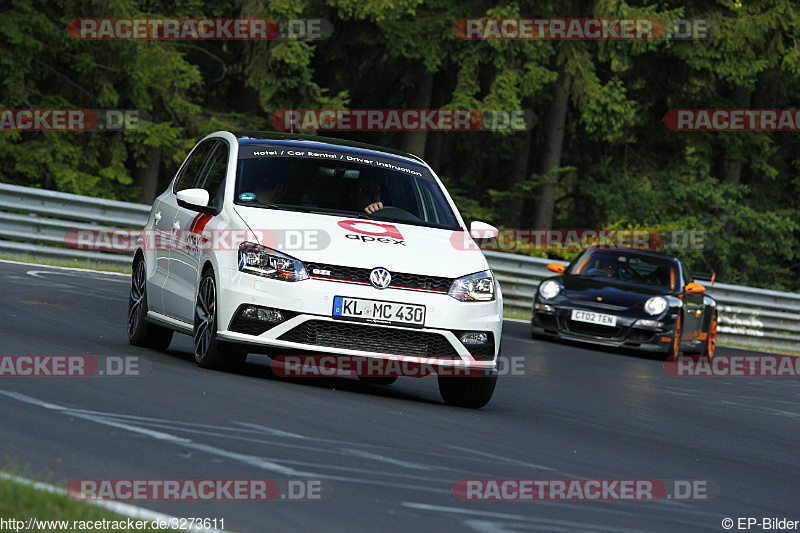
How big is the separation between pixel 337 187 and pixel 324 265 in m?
1.30

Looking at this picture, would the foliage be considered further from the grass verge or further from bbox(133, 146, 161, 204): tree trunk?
the grass verge

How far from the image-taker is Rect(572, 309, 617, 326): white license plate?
18.0 meters

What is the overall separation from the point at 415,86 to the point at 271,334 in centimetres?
2735

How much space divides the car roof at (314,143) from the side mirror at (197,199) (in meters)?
0.71

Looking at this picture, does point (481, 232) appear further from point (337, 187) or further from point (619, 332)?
point (619, 332)

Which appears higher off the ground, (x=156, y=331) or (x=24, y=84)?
(x=24, y=84)

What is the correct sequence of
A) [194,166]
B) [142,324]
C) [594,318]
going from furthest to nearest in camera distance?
1. [594,318]
2. [194,166]
3. [142,324]

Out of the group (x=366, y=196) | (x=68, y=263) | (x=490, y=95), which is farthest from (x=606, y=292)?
(x=490, y=95)

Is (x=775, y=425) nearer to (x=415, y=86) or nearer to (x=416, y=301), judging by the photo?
(x=416, y=301)

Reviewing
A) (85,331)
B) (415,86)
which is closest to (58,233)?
(85,331)

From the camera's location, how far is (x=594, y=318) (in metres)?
18.1

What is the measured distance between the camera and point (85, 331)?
11836 mm

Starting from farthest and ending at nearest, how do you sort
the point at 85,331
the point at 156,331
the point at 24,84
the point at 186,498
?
the point at 24,84, the point at 85,331, the point at 156,331, the point at 186,498

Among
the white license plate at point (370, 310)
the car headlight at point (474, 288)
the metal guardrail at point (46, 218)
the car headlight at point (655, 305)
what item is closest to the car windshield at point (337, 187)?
the car headlight at point (474, 288)
